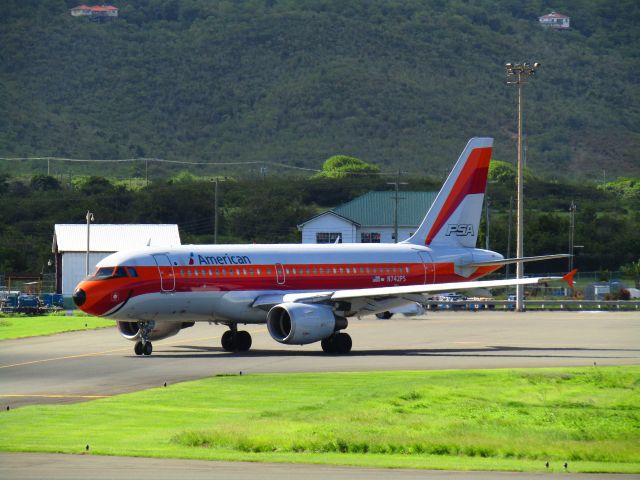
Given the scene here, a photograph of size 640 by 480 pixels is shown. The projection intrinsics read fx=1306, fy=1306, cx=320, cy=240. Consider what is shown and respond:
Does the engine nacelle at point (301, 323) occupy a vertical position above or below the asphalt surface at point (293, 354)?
above

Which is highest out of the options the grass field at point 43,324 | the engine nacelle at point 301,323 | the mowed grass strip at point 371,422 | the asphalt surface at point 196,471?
the engine nacelle at point 301,323

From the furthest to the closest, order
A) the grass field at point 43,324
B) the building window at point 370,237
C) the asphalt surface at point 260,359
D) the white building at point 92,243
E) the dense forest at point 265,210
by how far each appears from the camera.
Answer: the dense forest at point 265,210 < the building window at point 370,237 < the white building at point 92,243 < the grass field at point 43,324 < the asphalt surface at point 260,359

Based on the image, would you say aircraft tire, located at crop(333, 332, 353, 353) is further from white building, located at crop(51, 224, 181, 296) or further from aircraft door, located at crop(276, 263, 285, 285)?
white building, located at crop(51, 224, 181, 296)

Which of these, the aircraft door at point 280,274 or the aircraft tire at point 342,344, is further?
the aircraft door at point 280,274

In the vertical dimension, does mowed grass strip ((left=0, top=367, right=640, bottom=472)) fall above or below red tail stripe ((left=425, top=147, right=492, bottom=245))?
below

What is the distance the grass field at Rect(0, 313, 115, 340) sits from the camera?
60.3m

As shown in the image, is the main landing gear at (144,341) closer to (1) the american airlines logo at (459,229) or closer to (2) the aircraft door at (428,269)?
(2) the aircraft door at (428,269)

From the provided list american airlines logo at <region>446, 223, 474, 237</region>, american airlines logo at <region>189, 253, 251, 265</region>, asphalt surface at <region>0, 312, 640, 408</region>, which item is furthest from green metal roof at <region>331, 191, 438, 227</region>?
american airlines logo at <region>189, 253, 251, 265</region>

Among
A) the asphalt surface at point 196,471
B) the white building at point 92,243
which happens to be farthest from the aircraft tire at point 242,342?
the white building at point 92,243

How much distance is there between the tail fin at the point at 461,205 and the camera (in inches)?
2138

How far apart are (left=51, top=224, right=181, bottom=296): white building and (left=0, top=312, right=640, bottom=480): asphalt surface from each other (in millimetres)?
33258

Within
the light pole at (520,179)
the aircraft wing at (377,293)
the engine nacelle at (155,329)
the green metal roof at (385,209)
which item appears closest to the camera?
the aircraft wing at (377,293)

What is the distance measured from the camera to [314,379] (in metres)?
36.7

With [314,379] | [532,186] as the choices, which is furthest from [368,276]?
[532,186]
